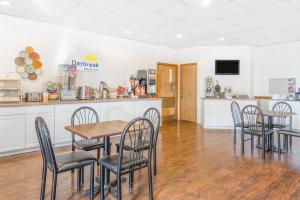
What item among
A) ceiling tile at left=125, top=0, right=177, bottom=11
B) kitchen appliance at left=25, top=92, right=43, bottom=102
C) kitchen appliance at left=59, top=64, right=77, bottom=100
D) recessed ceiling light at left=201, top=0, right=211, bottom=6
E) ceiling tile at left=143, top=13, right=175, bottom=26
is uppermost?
ceiling tile at left=143, top=13, right=175, bottom=26

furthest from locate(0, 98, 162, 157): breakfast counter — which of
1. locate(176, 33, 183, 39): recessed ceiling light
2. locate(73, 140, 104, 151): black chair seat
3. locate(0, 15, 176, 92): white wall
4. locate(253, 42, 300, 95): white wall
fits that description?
locate(253, 42, 300, 95): white wall

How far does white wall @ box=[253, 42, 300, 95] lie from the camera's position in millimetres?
6266

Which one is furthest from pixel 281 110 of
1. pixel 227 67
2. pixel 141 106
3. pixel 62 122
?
pixel 62 122

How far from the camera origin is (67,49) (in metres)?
5.07

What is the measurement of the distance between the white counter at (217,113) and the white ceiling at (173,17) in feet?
6.06

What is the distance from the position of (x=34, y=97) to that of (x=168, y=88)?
454 centimetres

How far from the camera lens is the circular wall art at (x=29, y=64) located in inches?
172

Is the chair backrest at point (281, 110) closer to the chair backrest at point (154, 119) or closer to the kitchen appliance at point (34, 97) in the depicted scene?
the chair backrest at point (154, 119)

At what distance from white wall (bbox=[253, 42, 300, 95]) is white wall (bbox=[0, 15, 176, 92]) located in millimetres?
3422

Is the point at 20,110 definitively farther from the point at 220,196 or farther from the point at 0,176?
the point at 220,196

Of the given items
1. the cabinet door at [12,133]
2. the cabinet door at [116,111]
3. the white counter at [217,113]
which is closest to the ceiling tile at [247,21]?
the white counter at [217,113]

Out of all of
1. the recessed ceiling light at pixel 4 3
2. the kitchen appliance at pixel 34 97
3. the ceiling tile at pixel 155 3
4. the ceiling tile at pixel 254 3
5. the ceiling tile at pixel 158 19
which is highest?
the ceiling tile at pixel 158 19

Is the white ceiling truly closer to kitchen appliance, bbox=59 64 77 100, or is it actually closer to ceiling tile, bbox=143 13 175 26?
ceiling tile, bbox=143 13 175 26

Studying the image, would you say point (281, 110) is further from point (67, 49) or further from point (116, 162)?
point (67, 49)
